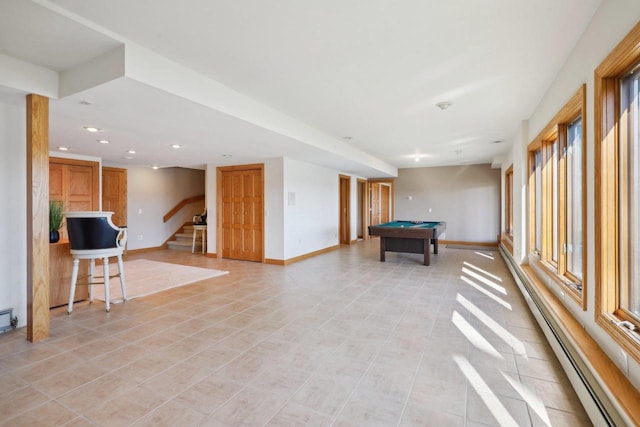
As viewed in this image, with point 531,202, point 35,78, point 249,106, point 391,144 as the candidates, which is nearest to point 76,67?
point 35,78

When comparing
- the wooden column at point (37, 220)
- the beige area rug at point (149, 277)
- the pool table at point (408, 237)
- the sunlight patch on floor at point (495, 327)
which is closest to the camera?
the sunlight patch on floor at point (495, 327)

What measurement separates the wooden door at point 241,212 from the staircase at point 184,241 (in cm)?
176

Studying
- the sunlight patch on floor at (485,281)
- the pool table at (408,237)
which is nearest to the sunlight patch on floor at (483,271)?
the sunlight patch on floor at (485,281)

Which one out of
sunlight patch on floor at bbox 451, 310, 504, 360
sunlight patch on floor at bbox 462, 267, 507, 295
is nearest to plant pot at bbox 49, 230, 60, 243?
sunlight patch on floor at bbox 451, 310, 504, 360

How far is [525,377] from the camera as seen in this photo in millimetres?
2217

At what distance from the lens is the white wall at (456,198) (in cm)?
920

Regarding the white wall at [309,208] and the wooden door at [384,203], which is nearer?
the white wall at [309,208]

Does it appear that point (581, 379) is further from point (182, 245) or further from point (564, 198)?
point (182, 245)

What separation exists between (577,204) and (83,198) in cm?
805

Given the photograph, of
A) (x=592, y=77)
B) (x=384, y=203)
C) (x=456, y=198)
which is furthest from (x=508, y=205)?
(x=592, y=77)

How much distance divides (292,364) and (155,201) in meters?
7.64

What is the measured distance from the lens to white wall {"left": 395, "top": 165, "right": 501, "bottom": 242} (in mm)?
9203

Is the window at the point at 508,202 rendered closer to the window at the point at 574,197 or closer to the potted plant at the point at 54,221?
the window at the point at 574,197

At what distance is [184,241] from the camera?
8.86 meters
